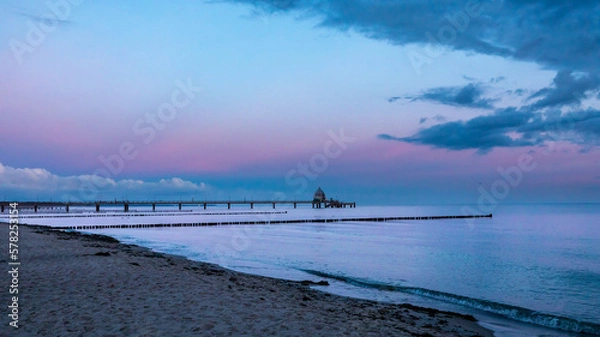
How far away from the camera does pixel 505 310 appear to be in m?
15.0

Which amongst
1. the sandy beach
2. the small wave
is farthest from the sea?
the sandy beach

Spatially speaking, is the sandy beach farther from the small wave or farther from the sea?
the sea

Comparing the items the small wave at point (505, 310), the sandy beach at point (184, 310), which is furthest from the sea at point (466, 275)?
the sandy beach at point (184, 310)

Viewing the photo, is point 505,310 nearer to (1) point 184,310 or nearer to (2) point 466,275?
(2) point 466,275

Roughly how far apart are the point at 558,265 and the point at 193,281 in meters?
24.5

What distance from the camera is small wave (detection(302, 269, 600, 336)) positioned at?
519 inches

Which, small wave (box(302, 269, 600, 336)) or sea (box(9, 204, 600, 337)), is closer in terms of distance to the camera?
small wave (box(302, 269, 600, 336))

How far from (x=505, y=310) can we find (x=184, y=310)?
11084mm

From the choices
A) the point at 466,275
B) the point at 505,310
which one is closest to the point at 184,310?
the point at 505,310

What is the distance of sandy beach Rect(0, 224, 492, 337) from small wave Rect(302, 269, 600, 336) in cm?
255

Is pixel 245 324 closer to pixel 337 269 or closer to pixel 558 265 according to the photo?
pixel 337 269

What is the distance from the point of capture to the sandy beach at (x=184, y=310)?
845 cm

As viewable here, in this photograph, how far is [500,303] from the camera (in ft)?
52.2

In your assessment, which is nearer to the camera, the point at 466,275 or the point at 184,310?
the point at 184,310
